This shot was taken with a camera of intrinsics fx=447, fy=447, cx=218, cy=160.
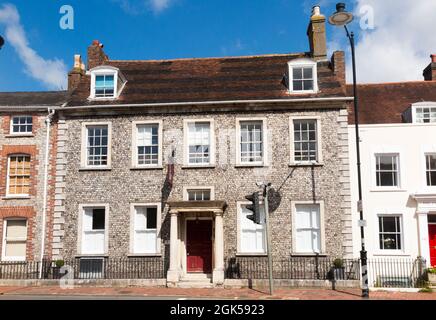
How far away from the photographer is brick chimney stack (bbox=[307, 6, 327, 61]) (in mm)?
21766

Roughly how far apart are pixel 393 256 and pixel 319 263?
3.16m

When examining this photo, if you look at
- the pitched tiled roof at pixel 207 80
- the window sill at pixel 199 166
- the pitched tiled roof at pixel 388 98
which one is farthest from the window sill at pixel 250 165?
the pitched tiled roof at pixel 388 98

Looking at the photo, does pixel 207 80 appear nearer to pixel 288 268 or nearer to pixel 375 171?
pixel 375 171

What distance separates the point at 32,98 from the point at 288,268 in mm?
14769

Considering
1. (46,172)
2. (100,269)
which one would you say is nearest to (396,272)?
(100,269)

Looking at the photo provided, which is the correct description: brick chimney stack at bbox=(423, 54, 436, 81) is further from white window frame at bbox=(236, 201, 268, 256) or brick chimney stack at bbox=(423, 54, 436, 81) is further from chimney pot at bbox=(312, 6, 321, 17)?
white window frame at bbox=(236, 201, 268, 256)

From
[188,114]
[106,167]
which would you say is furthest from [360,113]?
[106,167]

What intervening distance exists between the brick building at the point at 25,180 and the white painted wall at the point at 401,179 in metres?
13.2

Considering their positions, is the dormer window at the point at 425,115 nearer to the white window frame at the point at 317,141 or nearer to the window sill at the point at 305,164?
the white window frame at the point at 317,141

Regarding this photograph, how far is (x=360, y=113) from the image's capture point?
71.2 ft

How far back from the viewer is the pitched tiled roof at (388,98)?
21.3 meters

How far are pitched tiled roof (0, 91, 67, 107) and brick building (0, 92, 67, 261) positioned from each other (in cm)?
11

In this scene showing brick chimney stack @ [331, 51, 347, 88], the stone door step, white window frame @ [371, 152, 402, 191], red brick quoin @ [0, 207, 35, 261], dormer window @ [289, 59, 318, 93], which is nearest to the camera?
the stone door step

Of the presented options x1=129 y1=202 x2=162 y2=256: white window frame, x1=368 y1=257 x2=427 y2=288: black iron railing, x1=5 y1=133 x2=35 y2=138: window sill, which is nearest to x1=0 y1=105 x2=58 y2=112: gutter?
x1=5 y1=133 x2=35 y2=138: window sill
